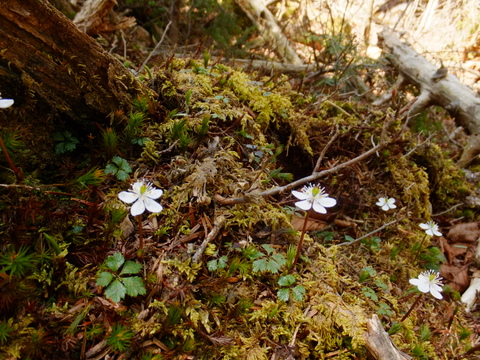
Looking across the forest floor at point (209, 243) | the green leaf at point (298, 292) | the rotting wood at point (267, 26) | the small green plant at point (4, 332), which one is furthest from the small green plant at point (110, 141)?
the rotting wood at point (267, 26)

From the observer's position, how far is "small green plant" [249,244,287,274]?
6.65ft

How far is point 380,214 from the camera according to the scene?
11.1 feet

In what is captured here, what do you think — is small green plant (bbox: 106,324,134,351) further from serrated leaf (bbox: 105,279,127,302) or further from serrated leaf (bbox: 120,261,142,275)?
serrated leaf (bbox: 120,261,142,275)

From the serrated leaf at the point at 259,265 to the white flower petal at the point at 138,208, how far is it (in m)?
0.80

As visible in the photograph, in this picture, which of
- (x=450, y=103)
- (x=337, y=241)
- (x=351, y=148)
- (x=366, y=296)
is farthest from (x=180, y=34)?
(x=366, y=296)

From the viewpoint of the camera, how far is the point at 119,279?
69.1 inches

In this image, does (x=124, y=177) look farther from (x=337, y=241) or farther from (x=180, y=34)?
(x=180, y=34)

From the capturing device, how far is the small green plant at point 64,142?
227 cm

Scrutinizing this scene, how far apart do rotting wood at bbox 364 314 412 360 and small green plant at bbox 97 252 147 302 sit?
53.8 inches

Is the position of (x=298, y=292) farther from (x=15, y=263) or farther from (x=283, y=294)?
(x=15, y=263)

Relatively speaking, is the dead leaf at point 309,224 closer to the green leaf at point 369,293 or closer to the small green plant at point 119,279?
the green leaf at point 369,293

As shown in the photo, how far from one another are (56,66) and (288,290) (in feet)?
7.21

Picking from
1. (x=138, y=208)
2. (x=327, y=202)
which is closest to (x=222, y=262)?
(x=138, y=208)

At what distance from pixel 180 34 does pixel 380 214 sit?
5.54 m
